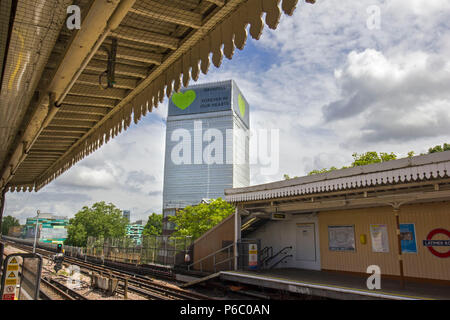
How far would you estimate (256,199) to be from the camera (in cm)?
1358

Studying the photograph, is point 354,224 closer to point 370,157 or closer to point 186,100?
point 370,157

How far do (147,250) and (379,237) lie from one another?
1609cm

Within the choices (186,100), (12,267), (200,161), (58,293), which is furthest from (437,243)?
(200,161)

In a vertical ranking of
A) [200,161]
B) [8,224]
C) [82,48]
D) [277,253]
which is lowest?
[8,224]

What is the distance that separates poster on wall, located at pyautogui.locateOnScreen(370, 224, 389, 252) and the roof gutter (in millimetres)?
11346

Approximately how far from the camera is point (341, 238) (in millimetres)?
12812

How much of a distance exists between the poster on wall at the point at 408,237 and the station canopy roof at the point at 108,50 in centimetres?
1027

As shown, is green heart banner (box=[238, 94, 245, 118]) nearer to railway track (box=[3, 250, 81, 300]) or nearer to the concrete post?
the concrete post

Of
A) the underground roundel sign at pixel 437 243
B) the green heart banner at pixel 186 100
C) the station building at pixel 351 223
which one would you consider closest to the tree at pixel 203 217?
the station building at pixel 351 223

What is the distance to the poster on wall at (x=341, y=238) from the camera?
12469mm

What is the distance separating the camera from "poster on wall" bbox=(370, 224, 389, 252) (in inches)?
451

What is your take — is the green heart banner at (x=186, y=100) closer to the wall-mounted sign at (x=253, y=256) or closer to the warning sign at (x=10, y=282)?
the wall-mounted sign at (x=253, y=256)
